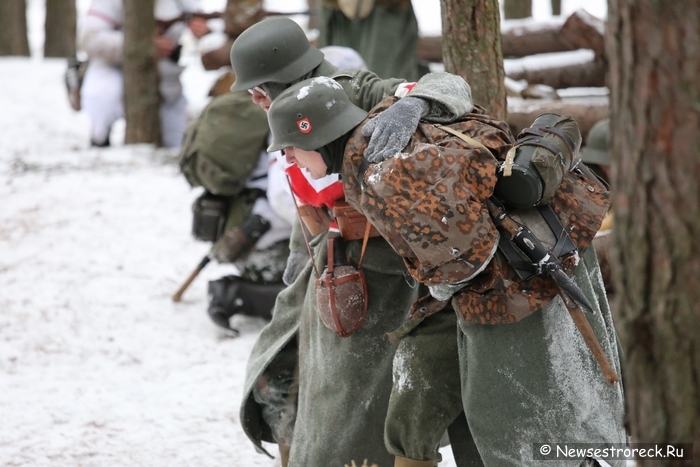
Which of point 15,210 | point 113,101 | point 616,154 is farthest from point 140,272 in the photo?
point 616,154

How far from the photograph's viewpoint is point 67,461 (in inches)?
163

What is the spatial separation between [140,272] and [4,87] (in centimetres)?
822

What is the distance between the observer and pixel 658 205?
1.64 metres

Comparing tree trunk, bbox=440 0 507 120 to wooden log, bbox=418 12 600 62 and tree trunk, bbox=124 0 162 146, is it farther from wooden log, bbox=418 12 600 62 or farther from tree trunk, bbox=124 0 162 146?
tree trunk, bbox=124 0 162 146

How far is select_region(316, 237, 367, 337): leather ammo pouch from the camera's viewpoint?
3.10 meters

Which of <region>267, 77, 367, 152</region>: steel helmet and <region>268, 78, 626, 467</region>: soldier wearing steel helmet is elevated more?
<region>267, 77, 367, 152</region>: steel helmet

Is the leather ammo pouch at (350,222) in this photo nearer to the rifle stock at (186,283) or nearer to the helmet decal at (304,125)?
the helmet decal at (304,125)

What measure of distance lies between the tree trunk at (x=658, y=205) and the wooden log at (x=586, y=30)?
19.9 ft

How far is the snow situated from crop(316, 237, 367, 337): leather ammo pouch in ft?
3.77

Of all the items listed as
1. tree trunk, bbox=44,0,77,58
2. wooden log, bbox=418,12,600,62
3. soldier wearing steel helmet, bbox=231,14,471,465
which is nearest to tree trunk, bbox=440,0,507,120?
soldier wearing steel helmet, bbox=231,14,471,465

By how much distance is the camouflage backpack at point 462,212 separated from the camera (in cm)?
251

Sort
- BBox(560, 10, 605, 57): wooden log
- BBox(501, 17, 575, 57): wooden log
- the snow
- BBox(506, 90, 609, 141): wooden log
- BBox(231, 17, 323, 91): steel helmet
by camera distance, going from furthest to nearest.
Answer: BBox(501, 17, 575, 57): wooden log, BBox(560, 10, 605, 57): wooden log, BBox(506, 90, 609, 141): wooden log, the snow, BBox(231, 17, 323, 91): steel helmet

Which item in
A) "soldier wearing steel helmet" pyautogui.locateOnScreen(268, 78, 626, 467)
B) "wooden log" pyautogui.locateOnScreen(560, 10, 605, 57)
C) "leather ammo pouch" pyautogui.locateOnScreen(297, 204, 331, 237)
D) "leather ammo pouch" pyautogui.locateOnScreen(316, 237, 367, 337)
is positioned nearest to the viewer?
"soldier wearing steel helmet" pyautogui.locateOnScreen(268, 78, 626, 467)

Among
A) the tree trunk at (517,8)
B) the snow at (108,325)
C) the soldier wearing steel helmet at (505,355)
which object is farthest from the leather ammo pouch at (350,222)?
the tree trunk at (517,8)
